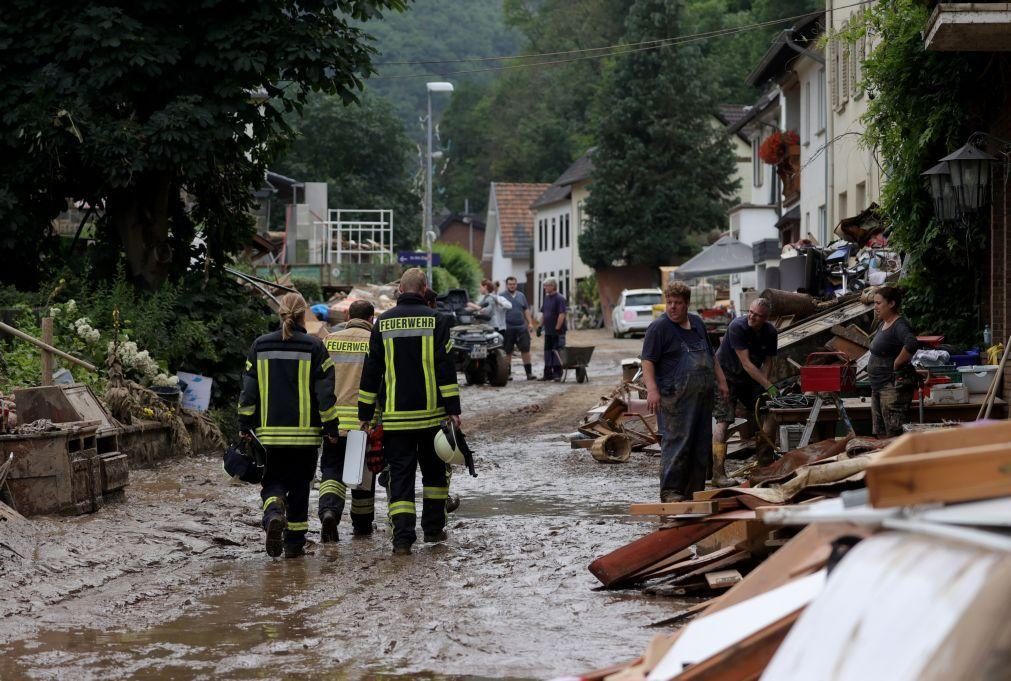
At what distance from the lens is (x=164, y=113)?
18.3m

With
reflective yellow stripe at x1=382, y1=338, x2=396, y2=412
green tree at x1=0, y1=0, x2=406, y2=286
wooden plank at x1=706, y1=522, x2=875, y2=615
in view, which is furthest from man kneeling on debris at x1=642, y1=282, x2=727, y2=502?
green tree at x1=0, y1=0, x2=406, y2=286

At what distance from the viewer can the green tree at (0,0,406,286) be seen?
59.1ft

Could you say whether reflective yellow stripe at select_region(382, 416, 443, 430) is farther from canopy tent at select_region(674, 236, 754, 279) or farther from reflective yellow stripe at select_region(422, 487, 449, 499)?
canopy tent at select_region(674, 236, 754, 279)

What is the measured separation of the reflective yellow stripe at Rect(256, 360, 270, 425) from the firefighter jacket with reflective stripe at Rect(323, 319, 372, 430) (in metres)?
1.13

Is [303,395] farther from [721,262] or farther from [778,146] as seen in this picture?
[778,146]

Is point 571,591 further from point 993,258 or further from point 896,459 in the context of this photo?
point 993,258

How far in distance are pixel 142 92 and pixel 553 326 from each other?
36.7 ft

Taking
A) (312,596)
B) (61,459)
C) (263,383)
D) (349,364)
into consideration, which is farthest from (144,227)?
(312,596)

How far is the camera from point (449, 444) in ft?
33.6

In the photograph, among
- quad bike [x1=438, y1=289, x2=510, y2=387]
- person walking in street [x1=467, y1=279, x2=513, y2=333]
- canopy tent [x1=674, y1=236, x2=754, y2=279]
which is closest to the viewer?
quad bike [x1=438, y1=289, x2=510, y2=387]

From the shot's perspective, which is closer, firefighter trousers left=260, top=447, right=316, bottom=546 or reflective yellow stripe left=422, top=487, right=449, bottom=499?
firefighter trousers left=260, top=447, right=316, bottom=546

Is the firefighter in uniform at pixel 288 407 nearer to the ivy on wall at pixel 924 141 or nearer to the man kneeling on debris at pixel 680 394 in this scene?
the man kneeling on debris at pixel 680 394

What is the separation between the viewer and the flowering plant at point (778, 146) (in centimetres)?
3691

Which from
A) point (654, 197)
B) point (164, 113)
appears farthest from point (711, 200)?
point (164, 113)
